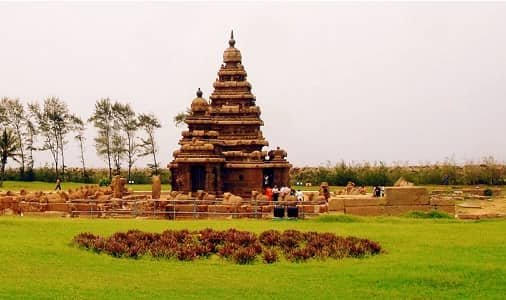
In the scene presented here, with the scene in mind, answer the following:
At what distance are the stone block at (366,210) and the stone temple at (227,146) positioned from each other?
1131cm

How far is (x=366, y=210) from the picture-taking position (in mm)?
27375

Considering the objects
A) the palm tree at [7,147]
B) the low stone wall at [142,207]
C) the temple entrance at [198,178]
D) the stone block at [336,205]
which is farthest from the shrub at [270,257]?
the palm tree at [7,147]

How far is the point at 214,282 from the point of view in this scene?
13.0 m

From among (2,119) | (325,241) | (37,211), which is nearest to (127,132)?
(2,119)

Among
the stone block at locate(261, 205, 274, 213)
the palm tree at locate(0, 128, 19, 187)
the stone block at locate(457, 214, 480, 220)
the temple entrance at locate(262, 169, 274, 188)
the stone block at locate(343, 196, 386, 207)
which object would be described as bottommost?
the stone block at locate(457, 214, 480, 220)

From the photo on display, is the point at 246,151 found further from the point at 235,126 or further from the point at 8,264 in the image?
the point at 8,264

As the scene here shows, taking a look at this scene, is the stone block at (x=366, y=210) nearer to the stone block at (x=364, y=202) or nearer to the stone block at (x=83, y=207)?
the stone block at (x=364, y=202)

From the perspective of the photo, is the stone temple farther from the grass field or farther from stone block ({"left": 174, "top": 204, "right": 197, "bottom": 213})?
the grass field

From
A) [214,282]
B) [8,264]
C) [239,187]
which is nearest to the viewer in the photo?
[214,282]

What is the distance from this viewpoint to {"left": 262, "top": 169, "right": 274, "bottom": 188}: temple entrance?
40353 mm

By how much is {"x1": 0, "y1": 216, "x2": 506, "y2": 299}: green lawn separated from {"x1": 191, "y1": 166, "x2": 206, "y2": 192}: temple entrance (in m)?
19.8

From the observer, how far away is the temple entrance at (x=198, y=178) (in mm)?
38188

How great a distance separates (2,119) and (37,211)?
1089 inches

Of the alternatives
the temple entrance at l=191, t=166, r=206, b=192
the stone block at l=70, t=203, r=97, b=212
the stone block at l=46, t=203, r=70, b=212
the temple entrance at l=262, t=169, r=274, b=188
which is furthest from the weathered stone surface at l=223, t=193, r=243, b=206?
the temple entrance at l=262, t=169, r=274, b=188
